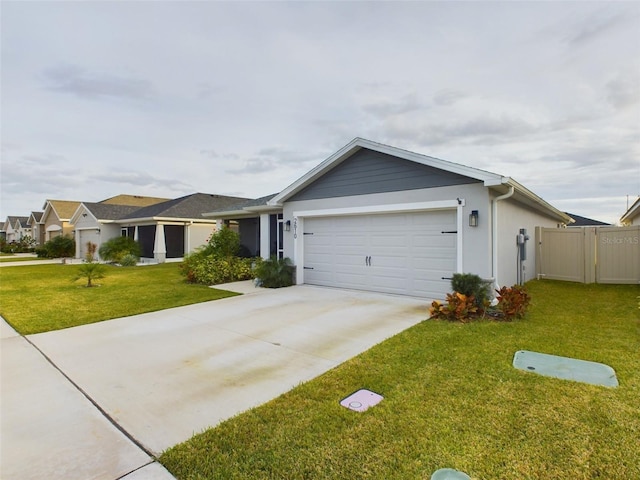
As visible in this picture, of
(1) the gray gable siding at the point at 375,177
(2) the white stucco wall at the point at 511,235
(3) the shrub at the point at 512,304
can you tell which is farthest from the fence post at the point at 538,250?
(3) the shrub at the point at 512,304

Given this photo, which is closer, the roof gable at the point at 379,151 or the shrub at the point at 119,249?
the roof gable at the point at 379,151

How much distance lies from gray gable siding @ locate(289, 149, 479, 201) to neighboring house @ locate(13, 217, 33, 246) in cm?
5679

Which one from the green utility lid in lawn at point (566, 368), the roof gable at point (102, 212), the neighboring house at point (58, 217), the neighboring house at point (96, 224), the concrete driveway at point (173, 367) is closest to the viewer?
the concrete driveway at point (173, 367)

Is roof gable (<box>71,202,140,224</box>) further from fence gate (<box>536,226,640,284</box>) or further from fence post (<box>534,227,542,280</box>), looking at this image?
fence gate (<box>536,226,640,284</box>)

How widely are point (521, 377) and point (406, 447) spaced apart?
206 cm

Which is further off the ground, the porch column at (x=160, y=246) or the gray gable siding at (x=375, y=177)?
the gray gable siding at (x=375, y=177)

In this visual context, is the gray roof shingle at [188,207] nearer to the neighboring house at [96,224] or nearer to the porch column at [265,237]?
the neighboring house at [96,224]

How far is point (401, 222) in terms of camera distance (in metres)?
8.88

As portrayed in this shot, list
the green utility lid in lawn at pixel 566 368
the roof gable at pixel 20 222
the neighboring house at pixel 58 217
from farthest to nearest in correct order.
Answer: the roof gable at pixel 20 222 < the neighboring house at pixel 58 217 < the green utility lid in lawn at pixel 566 368

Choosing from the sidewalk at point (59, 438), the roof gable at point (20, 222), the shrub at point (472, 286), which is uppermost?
the roof gable at point (20, 222)

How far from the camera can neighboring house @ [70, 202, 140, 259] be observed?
23.9m

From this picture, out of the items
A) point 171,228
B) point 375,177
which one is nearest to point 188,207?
point 171,228

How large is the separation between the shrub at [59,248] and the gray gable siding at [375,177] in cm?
2603

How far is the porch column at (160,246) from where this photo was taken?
20.4 meters
